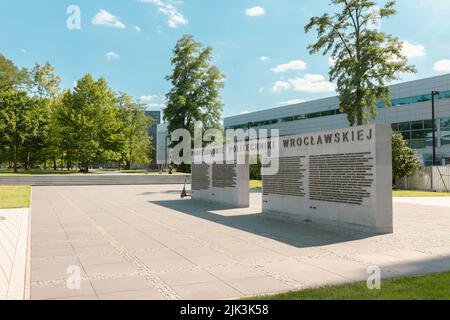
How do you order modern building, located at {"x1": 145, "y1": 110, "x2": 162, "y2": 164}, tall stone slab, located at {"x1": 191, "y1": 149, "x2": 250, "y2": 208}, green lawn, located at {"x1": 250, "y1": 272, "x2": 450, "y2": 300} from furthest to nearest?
1. modern building, located at {"x1": 145, "y1": 110, "x2": 162, "y2": 164}
2. tall stone slab, located at {"x1": 191, "y1": 149, "x2": 250, "y2": 208}
3. green lawn, located at {"x1": 250, "y1": 272, "x2": 450, "y2": 300}

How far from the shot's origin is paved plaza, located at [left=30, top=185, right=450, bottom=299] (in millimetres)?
6043

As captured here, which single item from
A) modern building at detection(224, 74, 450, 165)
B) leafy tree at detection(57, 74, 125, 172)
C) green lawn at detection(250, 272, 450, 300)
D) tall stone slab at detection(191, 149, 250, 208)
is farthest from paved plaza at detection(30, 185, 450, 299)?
modern building at detection(224, 74, 450, 165)

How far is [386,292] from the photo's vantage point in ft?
17.8

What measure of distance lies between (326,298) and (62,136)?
5010cm

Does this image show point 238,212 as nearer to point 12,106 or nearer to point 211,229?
point 211,229

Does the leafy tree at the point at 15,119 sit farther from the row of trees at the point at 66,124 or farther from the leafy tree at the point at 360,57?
the leafy tree at the point at 360,57

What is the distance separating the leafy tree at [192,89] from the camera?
41.1 meters

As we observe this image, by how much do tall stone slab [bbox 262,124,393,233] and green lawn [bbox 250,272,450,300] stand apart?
5.11m

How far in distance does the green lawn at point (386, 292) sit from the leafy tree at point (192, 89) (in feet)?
117

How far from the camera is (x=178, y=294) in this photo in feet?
18.5

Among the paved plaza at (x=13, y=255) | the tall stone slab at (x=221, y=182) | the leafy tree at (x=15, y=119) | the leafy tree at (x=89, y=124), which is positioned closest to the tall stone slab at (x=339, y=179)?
the tall stone slab at (x=221, y=182)

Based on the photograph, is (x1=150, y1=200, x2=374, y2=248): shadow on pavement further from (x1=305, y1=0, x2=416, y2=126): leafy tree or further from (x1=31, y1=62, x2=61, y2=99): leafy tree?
(x1=31, y1=62, x2=61, y2=99): leafy tree

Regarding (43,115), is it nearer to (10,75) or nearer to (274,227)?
(10,75)
